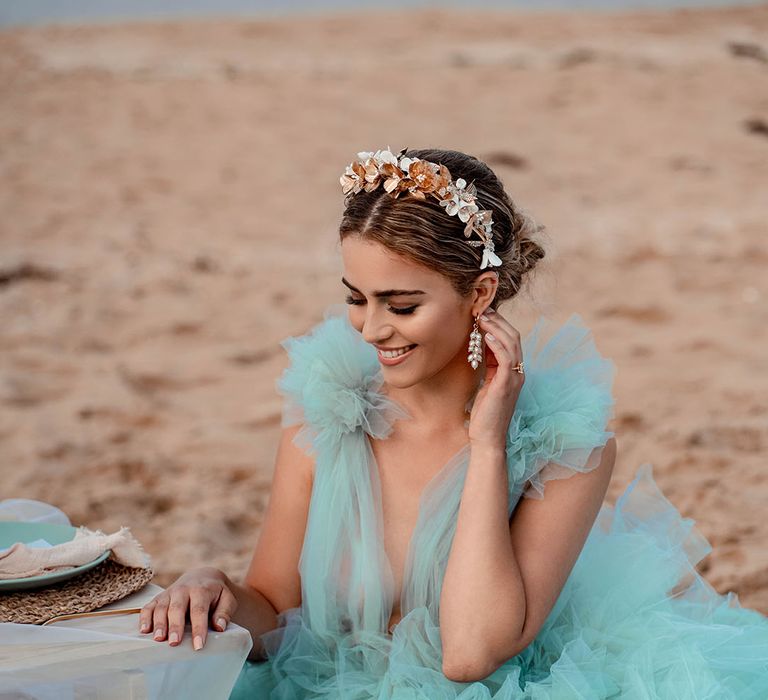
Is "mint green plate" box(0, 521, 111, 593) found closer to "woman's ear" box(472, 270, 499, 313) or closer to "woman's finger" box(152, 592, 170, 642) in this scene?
"woman's finger" box(152, 592, 170, 642)

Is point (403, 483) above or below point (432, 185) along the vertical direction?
below

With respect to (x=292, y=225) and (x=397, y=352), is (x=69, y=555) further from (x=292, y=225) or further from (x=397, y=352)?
(x=292, y=225)

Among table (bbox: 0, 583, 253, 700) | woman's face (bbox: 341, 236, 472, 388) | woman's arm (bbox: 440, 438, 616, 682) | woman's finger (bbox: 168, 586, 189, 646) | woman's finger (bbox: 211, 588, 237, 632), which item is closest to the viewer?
table (bbox: 0, 583, 253, 700)

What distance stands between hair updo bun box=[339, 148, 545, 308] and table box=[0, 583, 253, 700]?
86 cm

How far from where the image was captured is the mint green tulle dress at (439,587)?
2342 mm

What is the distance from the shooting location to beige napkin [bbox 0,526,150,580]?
7.00ft

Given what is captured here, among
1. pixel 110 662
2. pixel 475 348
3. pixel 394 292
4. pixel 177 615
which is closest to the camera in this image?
pixel 110 662

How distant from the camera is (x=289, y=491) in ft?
8.54

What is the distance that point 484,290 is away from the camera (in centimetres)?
244

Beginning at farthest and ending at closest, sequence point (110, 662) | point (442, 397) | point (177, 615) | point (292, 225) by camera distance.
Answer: point (292, 225) < point (442, 397) < point (177, 615) < point (110, 662)

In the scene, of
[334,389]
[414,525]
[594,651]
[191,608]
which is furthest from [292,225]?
[191,608]

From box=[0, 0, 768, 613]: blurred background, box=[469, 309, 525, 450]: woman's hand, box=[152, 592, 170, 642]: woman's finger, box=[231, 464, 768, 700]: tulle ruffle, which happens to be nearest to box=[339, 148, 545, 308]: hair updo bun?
box=[469, 309, 525, 450]: woman's hand

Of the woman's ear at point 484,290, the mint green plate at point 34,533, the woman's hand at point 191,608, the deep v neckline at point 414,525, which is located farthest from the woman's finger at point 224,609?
the woman's ear at point 484,290

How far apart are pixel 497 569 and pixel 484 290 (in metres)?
0.62
